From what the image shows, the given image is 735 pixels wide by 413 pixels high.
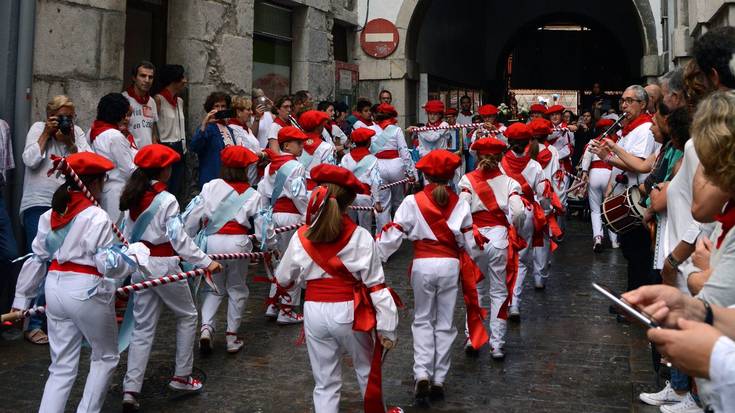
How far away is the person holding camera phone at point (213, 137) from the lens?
823 cm

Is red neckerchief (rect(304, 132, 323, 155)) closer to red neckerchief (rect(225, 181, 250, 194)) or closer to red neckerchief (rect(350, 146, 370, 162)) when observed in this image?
red neckerchief (rect(350, 146, 370, 162))

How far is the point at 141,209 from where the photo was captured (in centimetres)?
486

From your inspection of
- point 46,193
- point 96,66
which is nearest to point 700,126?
point 46,193

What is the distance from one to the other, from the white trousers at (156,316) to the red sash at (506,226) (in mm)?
2375

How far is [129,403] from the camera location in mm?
4695

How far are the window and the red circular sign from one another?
12.0 feet

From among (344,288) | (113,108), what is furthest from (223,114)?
(344,288)

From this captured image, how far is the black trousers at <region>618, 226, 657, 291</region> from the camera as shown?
19.1 feet

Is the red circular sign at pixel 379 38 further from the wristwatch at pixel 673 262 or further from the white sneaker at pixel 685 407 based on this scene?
the wristwatch at pixel 673 262

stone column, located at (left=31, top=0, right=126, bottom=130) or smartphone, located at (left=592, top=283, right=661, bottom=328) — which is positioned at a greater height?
stone column, located at (left=31, top=0, right=126, bottom=130)

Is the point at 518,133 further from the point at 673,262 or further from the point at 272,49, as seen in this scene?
the point at 272,49

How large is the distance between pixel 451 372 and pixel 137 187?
2.53 m

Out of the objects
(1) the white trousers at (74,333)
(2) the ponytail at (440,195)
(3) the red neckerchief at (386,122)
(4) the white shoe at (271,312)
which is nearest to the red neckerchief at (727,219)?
(2) the ponytail at (440,195)

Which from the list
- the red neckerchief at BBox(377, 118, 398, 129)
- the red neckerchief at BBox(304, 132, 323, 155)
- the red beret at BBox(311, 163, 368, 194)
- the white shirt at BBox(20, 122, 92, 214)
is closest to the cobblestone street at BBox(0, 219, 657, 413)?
the white shirt at BBox(20, 122, 92, 214)
